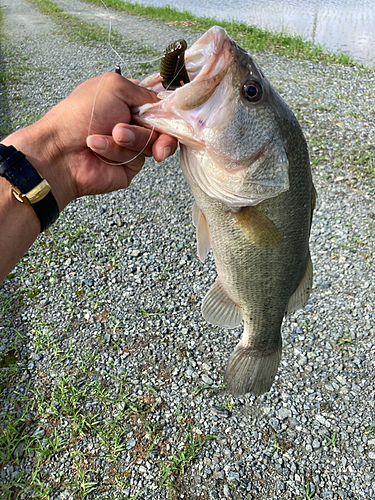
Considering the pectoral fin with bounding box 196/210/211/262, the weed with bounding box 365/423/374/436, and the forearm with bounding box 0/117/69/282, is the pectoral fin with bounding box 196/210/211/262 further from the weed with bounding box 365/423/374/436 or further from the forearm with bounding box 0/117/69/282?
the weed with bounding box 365/423/374/436

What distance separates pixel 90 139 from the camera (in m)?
1.59

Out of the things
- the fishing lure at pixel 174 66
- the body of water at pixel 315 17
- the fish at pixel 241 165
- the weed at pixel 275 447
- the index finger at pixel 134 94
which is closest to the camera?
the fishing lure at pixel 174 66

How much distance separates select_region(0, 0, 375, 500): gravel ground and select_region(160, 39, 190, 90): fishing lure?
89.9 inches

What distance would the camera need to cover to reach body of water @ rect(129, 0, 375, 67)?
10933 millimetres

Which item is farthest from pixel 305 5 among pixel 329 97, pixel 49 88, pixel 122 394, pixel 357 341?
pixel 122 394

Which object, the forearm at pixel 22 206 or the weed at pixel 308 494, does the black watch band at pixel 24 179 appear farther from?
the weed at pixel 308 494

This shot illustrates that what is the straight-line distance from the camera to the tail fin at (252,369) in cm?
212

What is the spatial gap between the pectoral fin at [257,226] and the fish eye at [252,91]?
41 centimetres

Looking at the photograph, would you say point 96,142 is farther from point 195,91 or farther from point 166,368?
point 166,368

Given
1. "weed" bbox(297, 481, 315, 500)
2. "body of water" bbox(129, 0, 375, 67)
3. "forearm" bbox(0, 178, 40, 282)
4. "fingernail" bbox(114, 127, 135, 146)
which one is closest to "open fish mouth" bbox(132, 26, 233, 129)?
"fingernail" bbox(114, 127, 135, 146)

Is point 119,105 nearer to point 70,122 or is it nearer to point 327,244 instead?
point 70,122

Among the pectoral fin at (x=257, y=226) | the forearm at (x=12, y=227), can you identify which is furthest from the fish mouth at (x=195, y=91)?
the forearm at (x=12, y=227)

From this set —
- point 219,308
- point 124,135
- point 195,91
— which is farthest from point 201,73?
point 219,308

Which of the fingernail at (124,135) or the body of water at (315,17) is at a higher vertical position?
the fingernail at (124,135)
